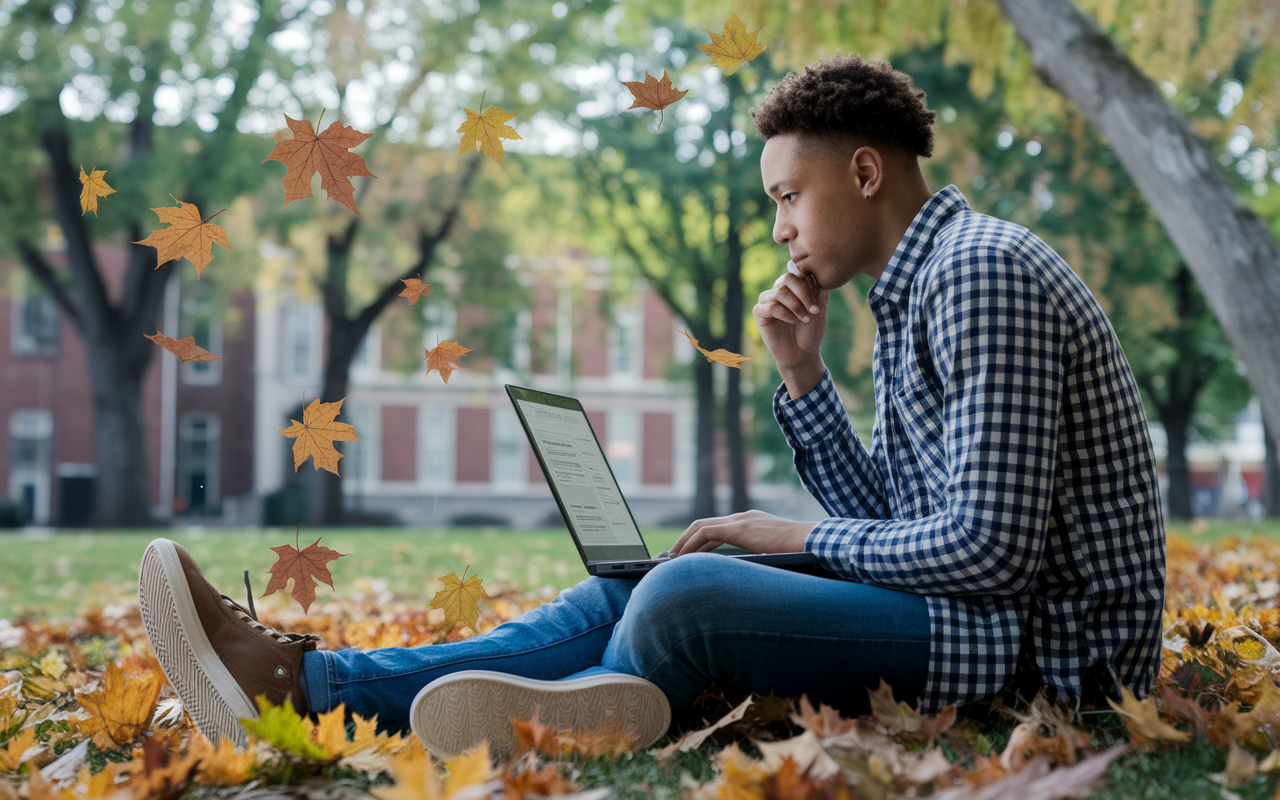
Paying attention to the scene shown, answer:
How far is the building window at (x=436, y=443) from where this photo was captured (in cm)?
3123

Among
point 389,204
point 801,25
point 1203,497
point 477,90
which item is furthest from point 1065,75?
point 1203,497

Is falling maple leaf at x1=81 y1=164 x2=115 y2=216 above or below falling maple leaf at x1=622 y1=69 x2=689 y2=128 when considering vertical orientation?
below

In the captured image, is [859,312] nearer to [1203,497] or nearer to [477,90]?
[477,90]

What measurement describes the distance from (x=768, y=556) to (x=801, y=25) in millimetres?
4782

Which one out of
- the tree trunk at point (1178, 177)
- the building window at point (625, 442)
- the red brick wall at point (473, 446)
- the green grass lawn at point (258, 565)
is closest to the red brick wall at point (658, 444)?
the building window at point (625, 442)

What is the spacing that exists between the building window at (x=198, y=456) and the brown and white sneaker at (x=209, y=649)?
91.8 feet

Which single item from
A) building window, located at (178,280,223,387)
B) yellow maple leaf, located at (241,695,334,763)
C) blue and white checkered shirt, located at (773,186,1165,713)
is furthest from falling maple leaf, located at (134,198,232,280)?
building window, located at (178,280,223,387)

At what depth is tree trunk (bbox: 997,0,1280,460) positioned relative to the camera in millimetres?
4691

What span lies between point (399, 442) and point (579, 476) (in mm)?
29620

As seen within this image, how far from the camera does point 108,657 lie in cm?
323

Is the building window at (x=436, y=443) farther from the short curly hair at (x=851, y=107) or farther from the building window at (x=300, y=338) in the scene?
the short curly hair at (x=851, y=107)

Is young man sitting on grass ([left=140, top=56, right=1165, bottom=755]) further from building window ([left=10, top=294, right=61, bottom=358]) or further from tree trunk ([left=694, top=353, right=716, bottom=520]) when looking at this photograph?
building window ([left=10, top=294, right=61, bottom=358])

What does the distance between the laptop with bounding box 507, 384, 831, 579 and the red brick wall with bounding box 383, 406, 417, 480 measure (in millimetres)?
29232

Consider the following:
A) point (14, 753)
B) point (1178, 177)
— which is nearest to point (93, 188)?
point (14, 753)
